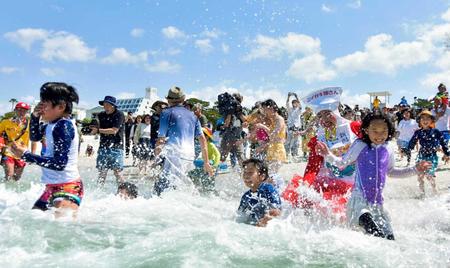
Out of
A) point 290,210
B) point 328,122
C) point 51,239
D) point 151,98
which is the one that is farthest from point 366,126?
point 151,98

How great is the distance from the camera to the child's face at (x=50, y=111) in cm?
371

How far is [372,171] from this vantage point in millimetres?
3887

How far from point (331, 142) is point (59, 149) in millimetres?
2973

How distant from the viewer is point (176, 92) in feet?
18.4

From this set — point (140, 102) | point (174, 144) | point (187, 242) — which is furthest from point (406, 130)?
point (140, 102)

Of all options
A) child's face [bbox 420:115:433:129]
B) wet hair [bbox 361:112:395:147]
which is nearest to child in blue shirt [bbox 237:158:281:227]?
wet hair [bbox 361:112:395:147]

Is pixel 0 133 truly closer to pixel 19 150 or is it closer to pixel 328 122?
pixel 19 150

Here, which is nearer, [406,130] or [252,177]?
[252,177]

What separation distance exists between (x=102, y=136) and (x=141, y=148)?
5.04 metres

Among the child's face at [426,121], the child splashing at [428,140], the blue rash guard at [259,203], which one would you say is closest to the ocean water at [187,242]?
the blue rash guard at [259,203]

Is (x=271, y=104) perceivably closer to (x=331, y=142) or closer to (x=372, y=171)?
(x=331, y=142)

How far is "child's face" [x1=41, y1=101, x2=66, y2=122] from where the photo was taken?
3709 mm

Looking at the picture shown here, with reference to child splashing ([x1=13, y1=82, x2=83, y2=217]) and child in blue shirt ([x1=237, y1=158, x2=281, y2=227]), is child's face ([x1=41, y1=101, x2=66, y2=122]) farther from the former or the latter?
child in blue shirt ([x1=237, y1=158, x2=281, y2=227])

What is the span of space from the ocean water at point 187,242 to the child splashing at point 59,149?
0.15 metres
